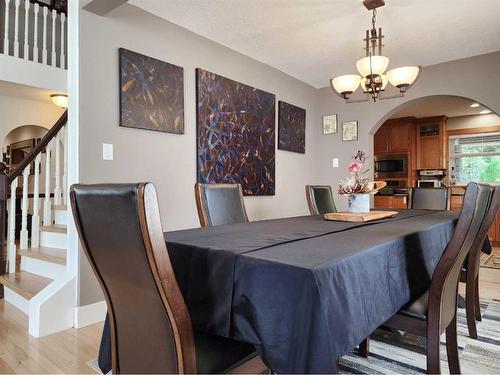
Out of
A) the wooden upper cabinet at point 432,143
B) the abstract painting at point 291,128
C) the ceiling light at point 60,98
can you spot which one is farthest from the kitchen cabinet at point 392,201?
the ceiling light at point 60,98

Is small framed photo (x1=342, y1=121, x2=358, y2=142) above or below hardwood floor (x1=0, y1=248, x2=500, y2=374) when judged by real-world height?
above

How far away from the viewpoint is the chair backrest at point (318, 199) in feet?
9.91

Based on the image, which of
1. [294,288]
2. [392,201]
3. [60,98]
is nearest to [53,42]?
[60,98]

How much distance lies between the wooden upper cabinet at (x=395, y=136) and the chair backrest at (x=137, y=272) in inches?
258

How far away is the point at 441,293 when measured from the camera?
53.6 inches

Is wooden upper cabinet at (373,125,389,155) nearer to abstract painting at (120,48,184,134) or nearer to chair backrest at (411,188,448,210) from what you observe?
chair backrest at (411,188,448,210)

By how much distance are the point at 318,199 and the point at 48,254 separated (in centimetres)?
237

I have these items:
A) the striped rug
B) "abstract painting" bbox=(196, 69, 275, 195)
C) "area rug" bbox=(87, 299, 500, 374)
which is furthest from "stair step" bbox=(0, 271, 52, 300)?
the striped rug

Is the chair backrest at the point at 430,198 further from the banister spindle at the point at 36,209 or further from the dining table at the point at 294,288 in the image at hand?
the banister spindle at the point at 36,209

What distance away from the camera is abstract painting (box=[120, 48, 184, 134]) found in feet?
8.67

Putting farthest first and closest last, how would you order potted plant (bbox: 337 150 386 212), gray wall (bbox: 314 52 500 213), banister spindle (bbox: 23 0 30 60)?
banister spindle (bbox: 23 0 30 60) → gray wall (bbox: 314 52 500 213) → potted plant (bbox: 337 150 386 212)

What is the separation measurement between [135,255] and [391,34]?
330cm

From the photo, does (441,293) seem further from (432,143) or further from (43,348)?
(432,143)

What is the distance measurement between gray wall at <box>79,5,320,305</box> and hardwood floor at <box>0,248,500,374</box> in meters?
0.30
